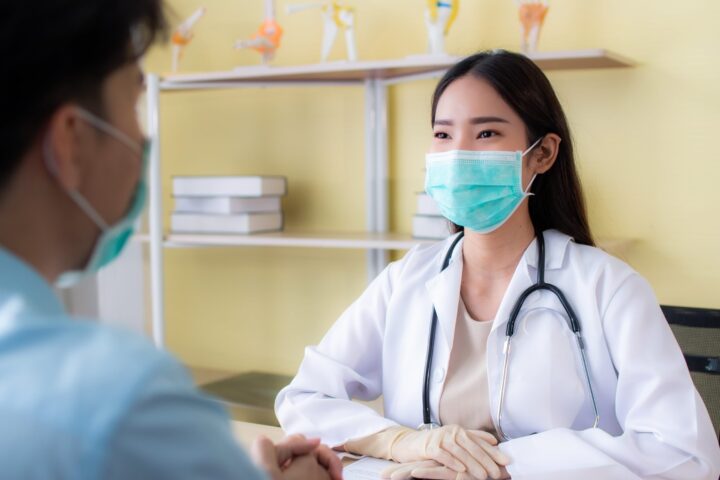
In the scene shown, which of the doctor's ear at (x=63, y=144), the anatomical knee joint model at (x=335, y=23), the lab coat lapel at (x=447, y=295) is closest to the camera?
the doctor's ear at (x=63, y=144)

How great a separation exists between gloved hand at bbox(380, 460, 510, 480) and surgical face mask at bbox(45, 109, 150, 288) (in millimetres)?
612

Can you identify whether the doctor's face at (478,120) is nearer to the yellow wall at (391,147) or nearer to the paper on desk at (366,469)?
the paper on desk at (366,469)

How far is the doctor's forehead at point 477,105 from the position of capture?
1477 mm

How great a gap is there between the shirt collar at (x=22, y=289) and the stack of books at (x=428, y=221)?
1.64m

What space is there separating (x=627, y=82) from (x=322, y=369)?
1.22 metres

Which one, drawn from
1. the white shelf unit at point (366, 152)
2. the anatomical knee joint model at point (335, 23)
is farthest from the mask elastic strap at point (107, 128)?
the anatomical knee joint model at point (335, 23)

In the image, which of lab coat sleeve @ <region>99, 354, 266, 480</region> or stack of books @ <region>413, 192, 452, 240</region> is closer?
lab coat sleeve @ <region>99, 354, 266, 480</region>

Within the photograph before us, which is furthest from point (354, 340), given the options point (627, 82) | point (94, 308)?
point (94, 308)

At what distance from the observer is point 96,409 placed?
1.54 ft

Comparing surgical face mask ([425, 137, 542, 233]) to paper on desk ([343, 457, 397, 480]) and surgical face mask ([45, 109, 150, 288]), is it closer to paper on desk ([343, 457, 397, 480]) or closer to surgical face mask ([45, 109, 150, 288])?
paper on desk ([343, 457, 397, 480])

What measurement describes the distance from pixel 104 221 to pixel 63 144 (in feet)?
0.27

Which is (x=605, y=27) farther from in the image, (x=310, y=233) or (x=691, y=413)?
(x=691, y=413)

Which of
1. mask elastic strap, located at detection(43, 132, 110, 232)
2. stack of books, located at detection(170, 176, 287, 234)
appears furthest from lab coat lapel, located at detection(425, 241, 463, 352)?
stack of books, located at detection(170, 176, 287, 234)

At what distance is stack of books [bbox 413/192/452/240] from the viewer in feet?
7.17
